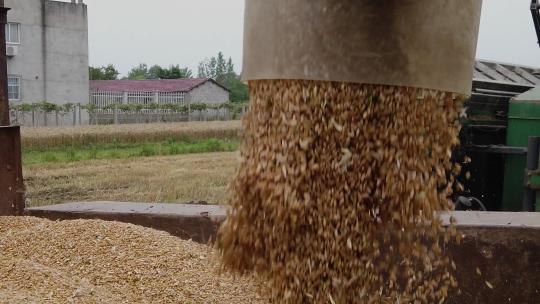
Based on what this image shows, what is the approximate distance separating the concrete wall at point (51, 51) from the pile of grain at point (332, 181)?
2309cm

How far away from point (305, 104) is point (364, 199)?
35cm

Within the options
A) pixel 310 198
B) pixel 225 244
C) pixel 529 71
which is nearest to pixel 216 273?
pixel 225 244

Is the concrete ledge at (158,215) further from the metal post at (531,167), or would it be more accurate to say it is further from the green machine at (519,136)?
the green machine at (519,136)

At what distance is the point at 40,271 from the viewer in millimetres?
2422

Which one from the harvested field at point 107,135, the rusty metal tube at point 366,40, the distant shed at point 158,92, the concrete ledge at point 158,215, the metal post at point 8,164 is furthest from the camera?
the distant shed at point 158,92

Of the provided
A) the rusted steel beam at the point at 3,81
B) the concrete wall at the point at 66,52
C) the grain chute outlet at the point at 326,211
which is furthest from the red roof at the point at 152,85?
the grain chute outlet at the point at 326,211

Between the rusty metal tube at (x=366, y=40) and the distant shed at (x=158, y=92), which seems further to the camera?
the distant shed at (x=158, y=92)

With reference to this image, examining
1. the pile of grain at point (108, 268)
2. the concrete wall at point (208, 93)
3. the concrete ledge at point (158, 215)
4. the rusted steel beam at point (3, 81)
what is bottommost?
the concrete wall at point (208, 93)

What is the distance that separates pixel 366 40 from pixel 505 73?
12.0 feet

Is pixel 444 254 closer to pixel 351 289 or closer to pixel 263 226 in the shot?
pixel 351 289

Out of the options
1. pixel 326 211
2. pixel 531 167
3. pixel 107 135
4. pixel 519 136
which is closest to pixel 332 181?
pixel 326 211

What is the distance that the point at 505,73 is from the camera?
533 cm

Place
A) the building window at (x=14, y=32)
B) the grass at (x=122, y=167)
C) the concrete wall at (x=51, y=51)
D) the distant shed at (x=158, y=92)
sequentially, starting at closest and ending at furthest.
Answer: the grass at (x=122, y=167) < the building window at (x=14, y=32) < the concrete wall at (x=51, y=51) < the distant shed at (x=158, y=92)

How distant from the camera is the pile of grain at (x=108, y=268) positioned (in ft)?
7.66
